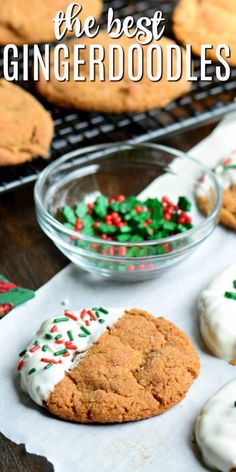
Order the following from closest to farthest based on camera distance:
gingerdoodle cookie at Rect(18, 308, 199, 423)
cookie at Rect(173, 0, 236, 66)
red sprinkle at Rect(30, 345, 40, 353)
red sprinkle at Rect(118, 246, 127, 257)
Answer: gingerdoodle cookie at Rect(18, 308, 199, 423) → red sprinkle at Rect(30, 345, 40, 353) → red sprinkle at Rect(118, 246, 127, 257) → cookie at Rect(173, 0, 236, 66)

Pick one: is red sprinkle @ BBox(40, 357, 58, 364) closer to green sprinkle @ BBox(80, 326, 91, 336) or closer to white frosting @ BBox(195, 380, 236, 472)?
green sprinkle @ BBox(80, 326, 91, 336)

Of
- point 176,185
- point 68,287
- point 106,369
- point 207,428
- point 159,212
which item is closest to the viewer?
point 207,428

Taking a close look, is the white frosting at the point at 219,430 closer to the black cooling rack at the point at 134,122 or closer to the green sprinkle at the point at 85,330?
the green sprinkle at the point at 85,330

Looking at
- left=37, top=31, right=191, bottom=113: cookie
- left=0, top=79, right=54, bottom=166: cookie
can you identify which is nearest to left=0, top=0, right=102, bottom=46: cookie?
left=37, top=31, right=191, bottom=113: cookie

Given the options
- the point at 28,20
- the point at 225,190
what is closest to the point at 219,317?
the point at 225,190

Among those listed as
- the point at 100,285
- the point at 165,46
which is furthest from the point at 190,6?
the point at 100,285

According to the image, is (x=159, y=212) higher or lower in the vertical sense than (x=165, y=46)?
lower

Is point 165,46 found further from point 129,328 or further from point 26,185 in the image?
point 129,328

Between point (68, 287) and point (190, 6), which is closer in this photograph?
point (68, 287)

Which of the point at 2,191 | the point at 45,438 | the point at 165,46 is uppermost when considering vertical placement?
the point at 165,46
